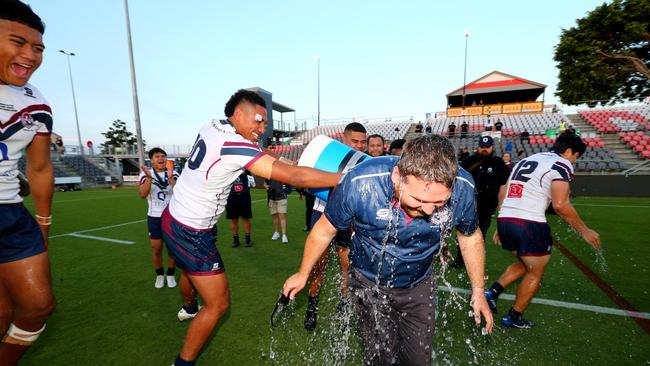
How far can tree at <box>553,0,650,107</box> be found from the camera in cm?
2288

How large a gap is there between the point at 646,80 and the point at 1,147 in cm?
4013

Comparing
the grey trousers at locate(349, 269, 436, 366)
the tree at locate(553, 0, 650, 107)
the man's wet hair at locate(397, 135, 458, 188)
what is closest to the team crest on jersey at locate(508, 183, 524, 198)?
the grey trousers at locate(349, 269, 436, 366)

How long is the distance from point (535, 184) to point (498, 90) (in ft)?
130

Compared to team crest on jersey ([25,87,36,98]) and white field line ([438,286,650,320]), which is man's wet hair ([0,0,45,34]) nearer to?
team crest on jersey ([25,87,36,98])

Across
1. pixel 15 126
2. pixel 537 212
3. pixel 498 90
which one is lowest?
pixel 537 212

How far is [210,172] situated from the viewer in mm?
2307

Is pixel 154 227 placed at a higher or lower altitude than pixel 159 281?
higher

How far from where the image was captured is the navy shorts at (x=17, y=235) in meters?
1.97

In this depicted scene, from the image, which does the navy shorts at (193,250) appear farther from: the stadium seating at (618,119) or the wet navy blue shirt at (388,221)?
the stadium seating at (618,119)

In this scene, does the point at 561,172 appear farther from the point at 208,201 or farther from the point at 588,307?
the point at 208,201

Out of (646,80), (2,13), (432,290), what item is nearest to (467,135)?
(646,80)

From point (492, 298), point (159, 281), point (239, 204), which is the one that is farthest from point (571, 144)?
point (239, 204)

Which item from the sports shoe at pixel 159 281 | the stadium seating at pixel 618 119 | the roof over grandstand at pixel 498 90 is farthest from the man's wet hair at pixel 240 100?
the roof over grandstand at pixel 498 90

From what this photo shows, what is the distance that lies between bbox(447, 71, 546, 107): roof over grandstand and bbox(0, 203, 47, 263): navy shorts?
135 ft
